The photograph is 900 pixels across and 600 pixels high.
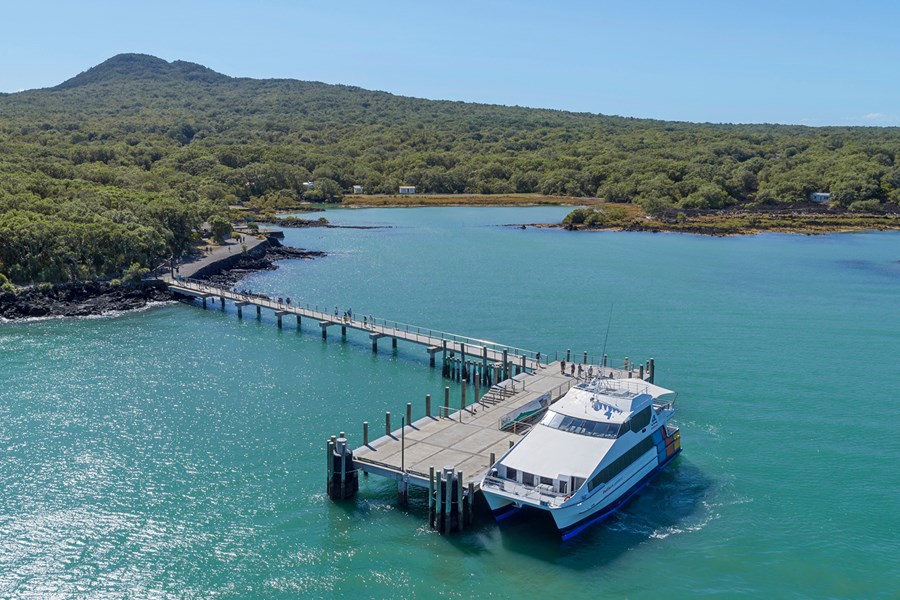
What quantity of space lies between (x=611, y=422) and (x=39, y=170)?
117 m

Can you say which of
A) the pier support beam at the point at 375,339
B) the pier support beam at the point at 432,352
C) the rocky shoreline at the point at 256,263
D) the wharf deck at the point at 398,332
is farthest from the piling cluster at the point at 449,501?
the rocky shoreline at the point at 256,263

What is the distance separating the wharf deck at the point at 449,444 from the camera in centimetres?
3331

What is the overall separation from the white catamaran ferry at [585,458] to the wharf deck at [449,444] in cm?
194

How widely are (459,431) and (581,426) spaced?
6.46 m

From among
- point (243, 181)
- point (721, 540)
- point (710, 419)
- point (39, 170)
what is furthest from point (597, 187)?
point (721, 540)

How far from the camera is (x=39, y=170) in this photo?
123875 millimetres

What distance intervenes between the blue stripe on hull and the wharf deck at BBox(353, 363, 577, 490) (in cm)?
406

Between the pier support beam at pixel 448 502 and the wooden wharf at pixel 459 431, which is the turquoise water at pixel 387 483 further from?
the wooden wharf at pixel 459 431

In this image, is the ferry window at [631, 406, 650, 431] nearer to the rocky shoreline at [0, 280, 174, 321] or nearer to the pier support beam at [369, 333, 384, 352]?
the pier support beam at [369, 333, 384, 352]

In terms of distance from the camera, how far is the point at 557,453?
32125mm

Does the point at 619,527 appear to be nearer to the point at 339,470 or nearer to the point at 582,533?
the point at 582,533

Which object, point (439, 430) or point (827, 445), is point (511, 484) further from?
point (827, 445)

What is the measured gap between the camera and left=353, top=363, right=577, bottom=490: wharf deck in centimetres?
A: 3331

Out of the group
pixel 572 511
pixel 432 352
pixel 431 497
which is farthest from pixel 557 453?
pixel 432 352
